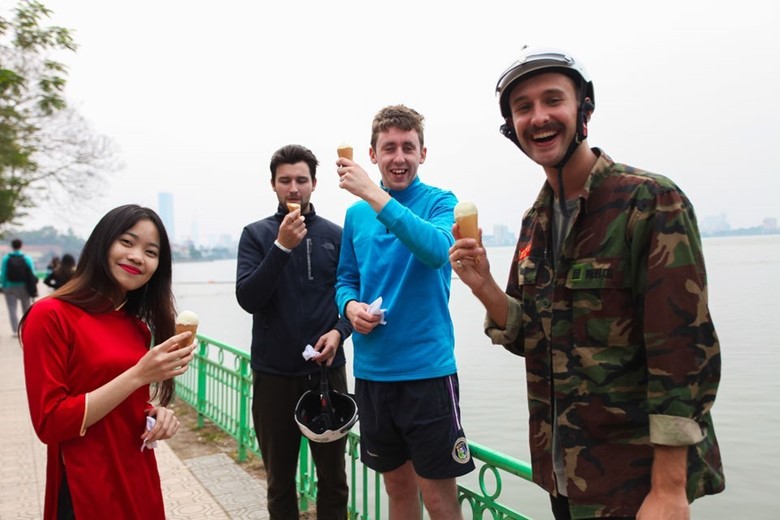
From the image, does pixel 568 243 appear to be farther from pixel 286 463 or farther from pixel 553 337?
pixel 286 463

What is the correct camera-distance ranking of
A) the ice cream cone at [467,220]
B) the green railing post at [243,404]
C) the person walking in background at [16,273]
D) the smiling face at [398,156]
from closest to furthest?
the ice cream cone at [467,220], the smiling face at [398,156], the green railing post at [243,404], the person walking in background at [16,273]

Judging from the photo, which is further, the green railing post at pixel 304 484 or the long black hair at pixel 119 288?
the green railing post at pixel 304 484

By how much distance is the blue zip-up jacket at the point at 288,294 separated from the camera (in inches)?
128

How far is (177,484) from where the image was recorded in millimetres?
4887

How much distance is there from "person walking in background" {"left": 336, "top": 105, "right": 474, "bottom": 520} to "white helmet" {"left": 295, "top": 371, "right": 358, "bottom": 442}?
9.2 inches

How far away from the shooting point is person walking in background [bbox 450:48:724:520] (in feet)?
4.73

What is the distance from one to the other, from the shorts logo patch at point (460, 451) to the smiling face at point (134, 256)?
1500mm

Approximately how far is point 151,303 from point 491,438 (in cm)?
788

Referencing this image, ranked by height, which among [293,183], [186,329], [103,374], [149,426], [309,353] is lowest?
[149,426]

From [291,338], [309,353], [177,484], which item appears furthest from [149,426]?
[177,484]

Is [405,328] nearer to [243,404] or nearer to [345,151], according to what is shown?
[345,151]

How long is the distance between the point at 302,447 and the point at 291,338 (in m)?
1.59

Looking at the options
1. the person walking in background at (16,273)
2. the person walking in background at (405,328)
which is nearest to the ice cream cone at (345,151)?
the person walking in background at (405,328)

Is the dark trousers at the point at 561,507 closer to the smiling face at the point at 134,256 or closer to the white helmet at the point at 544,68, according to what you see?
the white helmet at the point at 544,68
